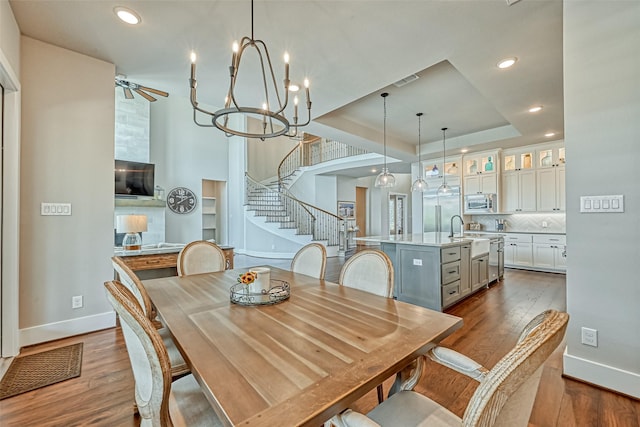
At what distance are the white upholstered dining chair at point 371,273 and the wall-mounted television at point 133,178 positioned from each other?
19.5ft

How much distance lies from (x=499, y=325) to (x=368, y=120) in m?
3.61

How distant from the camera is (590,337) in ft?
6.32

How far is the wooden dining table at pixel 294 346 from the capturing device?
0.73 m

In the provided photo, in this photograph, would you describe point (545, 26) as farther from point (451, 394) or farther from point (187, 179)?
point (187, 179)

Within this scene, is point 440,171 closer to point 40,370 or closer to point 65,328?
point 65,328

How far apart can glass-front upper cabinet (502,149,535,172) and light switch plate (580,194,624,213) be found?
4.65 metres

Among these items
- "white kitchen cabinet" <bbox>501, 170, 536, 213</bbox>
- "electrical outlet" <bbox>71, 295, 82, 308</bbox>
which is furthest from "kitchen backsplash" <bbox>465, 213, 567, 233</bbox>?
"electrical outlet" <bbox>71, 295, 82, 308</bbox>

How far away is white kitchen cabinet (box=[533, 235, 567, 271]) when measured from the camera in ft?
17.7

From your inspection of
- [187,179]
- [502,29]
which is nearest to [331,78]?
[502,29]

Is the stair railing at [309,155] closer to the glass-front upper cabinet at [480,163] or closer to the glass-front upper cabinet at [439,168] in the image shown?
the glass-front upper cabinet at [439,168]

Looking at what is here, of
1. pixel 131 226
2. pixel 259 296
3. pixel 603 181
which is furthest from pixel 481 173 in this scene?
pixel 131 226

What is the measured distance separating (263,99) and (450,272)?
10.6 feet

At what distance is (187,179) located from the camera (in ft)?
26.1

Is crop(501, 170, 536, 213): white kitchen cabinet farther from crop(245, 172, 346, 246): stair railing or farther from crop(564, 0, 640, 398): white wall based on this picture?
crop(564, 0, 640, 398): white wall
